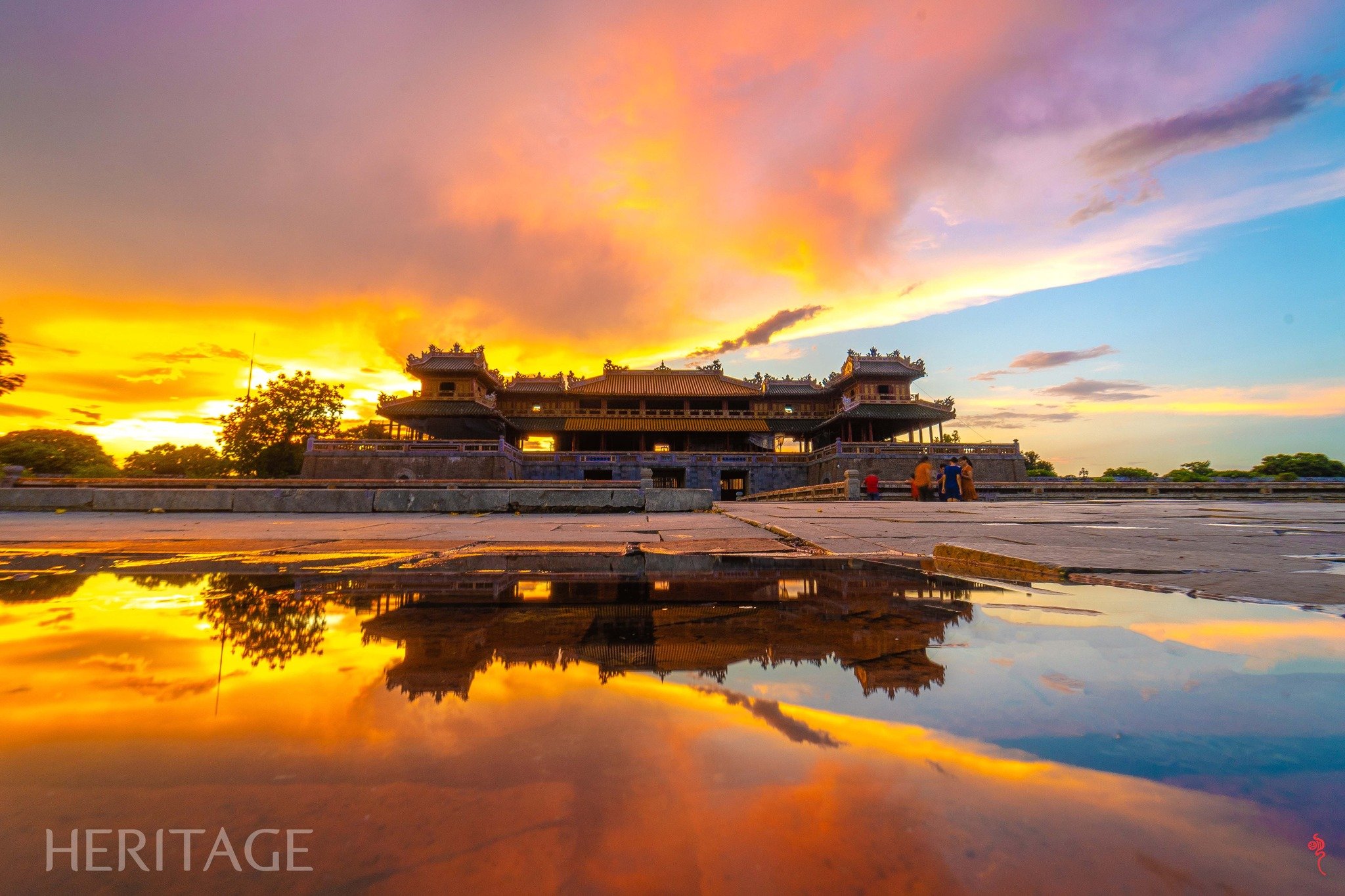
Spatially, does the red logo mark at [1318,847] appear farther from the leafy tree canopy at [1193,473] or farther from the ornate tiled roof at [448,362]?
the leafy tree canopy at [1193,473]

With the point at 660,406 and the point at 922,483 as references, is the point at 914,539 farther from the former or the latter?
the point at 660,406

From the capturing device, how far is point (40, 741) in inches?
30.9

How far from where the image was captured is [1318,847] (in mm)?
529

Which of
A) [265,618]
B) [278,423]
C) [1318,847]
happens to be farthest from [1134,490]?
[278,423]

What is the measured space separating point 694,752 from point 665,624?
74 centimetres

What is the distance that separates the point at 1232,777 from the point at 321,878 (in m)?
1.03

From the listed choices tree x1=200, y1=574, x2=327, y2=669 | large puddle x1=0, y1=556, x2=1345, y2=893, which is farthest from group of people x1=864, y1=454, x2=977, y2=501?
tree x1=200, y1=574, x2=327, y2=669

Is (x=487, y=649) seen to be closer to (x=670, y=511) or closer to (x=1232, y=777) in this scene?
(x=1232, y=777)

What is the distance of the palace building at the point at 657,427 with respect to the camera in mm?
23047

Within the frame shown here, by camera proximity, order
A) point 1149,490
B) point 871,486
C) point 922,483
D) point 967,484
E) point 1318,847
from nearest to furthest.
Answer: point 1318,847 < point 967,484 < point 922,483 < point 871,486 < point 1149,490

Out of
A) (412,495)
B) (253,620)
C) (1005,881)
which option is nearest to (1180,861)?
(1005,881)

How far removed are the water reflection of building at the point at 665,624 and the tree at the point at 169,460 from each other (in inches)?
1679

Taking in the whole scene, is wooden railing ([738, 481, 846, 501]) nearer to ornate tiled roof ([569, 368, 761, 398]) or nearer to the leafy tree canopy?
ornate tiled roof ([569, 368, 761, 398])

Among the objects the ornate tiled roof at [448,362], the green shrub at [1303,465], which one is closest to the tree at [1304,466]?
the green shrub at [1303,465]
